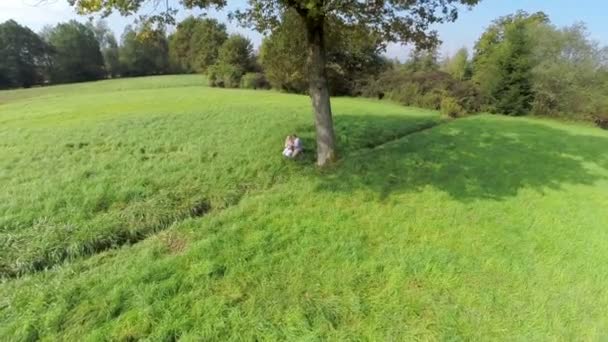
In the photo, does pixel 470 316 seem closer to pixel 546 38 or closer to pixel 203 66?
pixel 546 38

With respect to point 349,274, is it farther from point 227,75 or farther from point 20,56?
point 20,56

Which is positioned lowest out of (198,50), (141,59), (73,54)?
(141,59)

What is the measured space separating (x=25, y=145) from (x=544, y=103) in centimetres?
2955

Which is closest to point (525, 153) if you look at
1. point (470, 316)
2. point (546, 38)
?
point (470, 316)

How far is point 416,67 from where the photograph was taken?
38.8 m

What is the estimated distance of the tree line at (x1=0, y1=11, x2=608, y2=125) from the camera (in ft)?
29.9

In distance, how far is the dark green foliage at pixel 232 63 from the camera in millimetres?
41750

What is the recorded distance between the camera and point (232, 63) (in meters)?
42.9

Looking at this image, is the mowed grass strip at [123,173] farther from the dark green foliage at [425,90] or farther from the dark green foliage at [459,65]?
the dark green foliage at [459,65]

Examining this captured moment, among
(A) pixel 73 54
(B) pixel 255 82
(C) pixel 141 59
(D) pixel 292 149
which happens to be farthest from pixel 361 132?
(C) pixel 141 59

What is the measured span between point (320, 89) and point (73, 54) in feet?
216

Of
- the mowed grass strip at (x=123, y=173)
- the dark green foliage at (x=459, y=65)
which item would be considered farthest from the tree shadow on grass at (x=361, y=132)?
the dark green foliage at (x=459, y=65)

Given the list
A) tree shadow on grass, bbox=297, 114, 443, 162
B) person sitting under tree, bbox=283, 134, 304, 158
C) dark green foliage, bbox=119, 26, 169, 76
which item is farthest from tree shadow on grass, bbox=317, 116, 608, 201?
dark green foliage, bbox=119, 26, 169, 76

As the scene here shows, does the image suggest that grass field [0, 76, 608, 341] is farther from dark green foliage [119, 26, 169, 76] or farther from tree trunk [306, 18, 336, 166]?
dark green foliage [119, 26, 169, 76]
